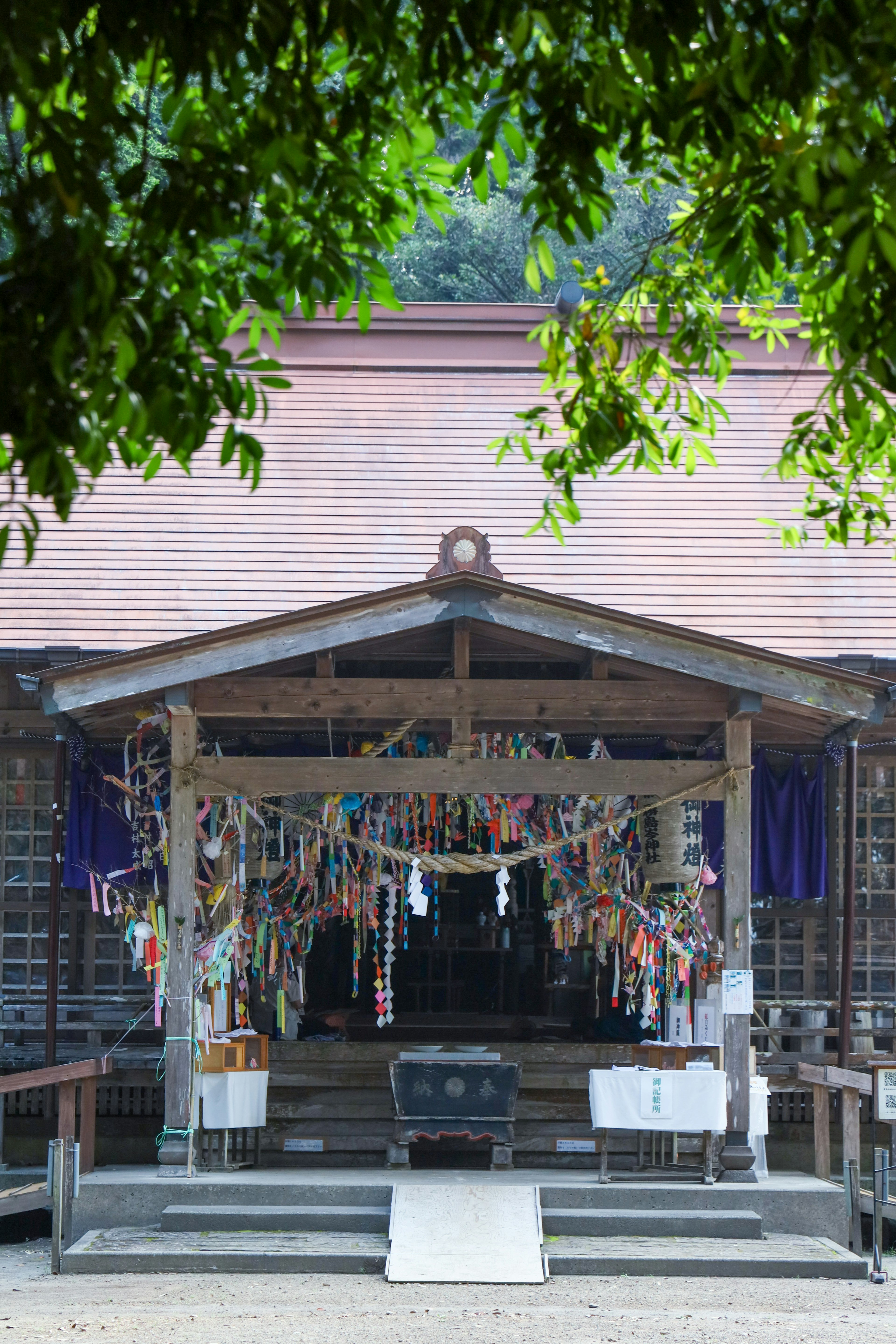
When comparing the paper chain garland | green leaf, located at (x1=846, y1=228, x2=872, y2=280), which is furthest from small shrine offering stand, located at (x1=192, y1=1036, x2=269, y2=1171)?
green leaf, located at (x1=846, y1=228, x2=872, y2=280)

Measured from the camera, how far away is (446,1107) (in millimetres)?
10305

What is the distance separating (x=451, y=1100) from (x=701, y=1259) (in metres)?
2.36

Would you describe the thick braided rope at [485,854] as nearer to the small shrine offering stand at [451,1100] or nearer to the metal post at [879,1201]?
the small shrine offering stand at [451,1100]

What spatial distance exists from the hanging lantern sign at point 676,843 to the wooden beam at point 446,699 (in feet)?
3.20

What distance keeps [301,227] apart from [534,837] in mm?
7501

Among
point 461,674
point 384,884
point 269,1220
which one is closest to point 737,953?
point 461,674

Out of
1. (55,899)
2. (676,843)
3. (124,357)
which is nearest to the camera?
(124,357)

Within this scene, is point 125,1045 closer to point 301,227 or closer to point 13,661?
point 13,661

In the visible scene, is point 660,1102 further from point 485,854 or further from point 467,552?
point 467,552

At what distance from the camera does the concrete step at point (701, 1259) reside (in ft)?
27.8

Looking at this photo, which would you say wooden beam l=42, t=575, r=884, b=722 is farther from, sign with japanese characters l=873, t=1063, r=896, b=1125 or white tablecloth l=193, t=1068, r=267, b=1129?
white tablecloth l=193, t=1068, r=267, b=1129

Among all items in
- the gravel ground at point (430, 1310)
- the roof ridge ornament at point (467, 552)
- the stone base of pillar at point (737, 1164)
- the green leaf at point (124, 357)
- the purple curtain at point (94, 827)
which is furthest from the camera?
the purple curtain at point (94, 827)

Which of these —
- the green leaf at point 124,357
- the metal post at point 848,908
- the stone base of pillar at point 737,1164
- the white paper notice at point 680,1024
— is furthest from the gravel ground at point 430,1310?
the green leaf at point 124,357

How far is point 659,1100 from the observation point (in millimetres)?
9734
